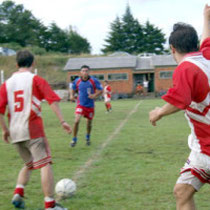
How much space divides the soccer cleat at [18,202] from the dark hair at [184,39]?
2.76 meters

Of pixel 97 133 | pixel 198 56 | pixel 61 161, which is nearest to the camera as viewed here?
pixel 198 56

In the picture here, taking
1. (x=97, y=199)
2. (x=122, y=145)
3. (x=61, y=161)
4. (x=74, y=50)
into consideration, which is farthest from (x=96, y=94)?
(x=74, y=50)

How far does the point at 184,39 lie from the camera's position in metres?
2.85

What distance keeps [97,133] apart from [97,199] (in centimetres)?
655

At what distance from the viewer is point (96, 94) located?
8859mm

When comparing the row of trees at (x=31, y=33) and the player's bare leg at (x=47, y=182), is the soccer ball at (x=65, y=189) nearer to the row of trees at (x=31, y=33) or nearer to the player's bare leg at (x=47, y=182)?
the player's bare leg at (x=47, y=182)

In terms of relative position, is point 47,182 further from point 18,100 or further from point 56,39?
point 56,39

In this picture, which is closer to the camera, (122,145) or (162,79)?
(122,145)

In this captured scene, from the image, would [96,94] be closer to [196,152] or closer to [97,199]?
[97,199]

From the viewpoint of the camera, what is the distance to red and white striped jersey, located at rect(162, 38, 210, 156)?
266 cm

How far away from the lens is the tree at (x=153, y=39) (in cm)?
7538

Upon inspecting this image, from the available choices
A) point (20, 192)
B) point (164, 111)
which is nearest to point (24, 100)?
point (20, 192)

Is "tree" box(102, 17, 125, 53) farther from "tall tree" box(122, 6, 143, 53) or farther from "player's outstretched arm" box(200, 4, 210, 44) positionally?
"player's outstretched arm" box(200, 4, 210, 44)

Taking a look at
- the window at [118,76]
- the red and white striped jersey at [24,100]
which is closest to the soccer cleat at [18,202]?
the red and white striped jersey at [24,100]
